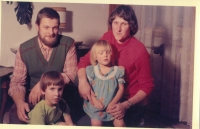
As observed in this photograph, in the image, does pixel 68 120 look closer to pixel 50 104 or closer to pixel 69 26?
pixel 50 104

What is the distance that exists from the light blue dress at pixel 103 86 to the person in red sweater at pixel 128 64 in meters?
0.03

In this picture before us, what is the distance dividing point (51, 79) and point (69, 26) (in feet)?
1.06

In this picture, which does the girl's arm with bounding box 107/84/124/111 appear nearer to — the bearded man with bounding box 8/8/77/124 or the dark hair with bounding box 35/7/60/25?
the bearded man with bounding box 8/8/77/124

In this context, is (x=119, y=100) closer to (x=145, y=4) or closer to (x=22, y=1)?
(x=145, y=4)

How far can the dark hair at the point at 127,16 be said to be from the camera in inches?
63.1

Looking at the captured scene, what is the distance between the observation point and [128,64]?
5.26 feet

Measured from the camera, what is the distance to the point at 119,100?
5.22 feet

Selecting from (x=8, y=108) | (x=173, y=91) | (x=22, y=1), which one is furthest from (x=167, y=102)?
(x=22, y=1)

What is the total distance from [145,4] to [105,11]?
0.79ft

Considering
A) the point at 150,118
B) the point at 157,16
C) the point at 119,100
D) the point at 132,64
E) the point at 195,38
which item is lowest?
the point at 150,118

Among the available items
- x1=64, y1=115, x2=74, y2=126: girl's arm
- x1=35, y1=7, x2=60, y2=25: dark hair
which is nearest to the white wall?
x1=35, y1=7, x2=60, y2=25: dark hair

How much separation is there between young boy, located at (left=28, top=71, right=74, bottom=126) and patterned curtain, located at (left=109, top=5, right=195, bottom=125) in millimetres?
511

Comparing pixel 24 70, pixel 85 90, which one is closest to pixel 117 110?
pixel 85 90

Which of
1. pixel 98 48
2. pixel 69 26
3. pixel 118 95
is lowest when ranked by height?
pixel 118 95
